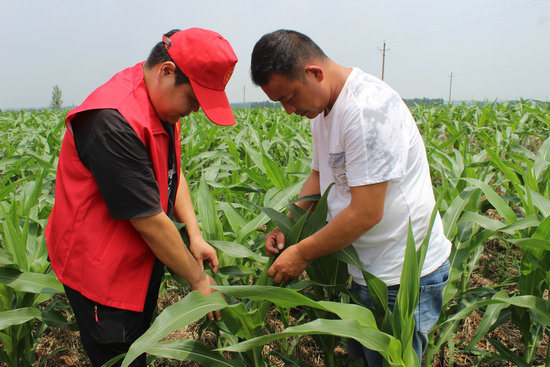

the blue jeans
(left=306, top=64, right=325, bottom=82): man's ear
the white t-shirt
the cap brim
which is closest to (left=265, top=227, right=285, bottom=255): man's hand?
the white t-shirt

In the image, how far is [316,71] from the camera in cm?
105

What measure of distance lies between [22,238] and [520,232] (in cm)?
184

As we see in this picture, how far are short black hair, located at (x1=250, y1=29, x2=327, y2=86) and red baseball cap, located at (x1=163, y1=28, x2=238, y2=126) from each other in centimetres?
8

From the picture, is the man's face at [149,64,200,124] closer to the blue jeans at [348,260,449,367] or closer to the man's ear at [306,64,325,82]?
the man's ear at [306,64,325,82]

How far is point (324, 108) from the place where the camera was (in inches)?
44.0

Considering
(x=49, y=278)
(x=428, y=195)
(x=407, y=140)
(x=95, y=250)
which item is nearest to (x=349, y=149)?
(x=407, y=140)

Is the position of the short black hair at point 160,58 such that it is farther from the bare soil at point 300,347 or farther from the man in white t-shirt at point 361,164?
the bare soil at point 300,347

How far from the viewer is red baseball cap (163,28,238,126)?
1.00 meters

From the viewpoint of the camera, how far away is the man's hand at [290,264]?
1.11 metres

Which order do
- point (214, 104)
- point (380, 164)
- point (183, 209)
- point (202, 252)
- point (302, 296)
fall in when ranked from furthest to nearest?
point (183, 209) → point (202, 252) → point (214, 104) → point (380, 164) → point (302, 296)

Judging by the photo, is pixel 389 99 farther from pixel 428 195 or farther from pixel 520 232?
pixel 520 232

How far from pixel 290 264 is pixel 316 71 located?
540 mm

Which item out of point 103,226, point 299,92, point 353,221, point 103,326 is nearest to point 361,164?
point 353,221

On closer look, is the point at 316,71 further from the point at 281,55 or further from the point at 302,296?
the point at 302,296
